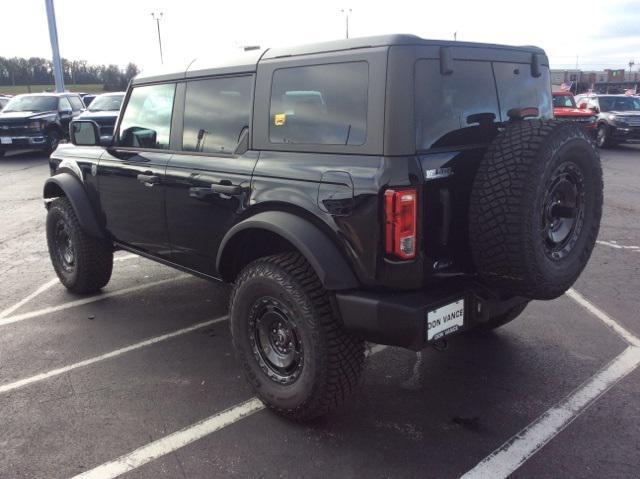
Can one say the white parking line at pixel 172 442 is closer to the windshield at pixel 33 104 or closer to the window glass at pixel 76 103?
the windshield at pixel 33 104

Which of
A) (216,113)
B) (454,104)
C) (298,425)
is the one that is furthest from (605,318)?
(216,113)

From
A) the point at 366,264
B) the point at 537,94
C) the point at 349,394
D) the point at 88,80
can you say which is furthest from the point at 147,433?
the point at 88,80

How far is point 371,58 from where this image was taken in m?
2.75

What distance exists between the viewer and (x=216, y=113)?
3656 mm

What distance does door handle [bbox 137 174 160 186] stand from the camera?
13.1 feet

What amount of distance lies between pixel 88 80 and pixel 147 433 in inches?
2730

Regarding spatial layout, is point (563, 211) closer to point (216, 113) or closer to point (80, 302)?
point (216, 113)

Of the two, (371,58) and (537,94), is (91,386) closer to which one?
(371,58)

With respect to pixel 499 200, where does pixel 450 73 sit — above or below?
above

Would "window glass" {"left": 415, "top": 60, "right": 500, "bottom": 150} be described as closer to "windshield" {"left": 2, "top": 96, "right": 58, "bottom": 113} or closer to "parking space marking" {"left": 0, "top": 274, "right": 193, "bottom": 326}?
"parking space marking" {"left": 0, "top": 274, "right": 193, "bottom": 326}

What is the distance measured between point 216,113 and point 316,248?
1.35 metres

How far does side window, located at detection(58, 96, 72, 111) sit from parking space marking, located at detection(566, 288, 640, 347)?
15462 millimetres

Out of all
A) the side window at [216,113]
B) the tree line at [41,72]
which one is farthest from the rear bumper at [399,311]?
the tree line at [41,72]

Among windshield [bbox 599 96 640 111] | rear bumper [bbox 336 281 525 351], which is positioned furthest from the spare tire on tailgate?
windshield [bbox 599 96 640 111]
